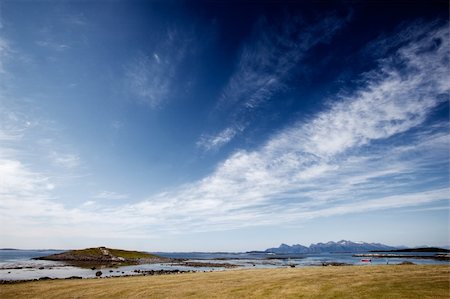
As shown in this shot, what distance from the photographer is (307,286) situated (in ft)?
98.6

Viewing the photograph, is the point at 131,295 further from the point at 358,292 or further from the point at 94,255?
the point at 94,255

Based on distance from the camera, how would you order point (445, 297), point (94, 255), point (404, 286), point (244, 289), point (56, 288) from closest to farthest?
point (445, 297), point (404, 286), point (244, 289), point (56, 288), point (94, 255)

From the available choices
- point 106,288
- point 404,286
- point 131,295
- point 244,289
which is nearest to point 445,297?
point 404,286

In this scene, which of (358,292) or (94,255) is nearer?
(358,292)

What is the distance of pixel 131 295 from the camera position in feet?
94.0

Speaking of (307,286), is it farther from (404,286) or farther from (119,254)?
(119,254)

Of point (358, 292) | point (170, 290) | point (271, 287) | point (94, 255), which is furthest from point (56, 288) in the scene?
point (94, 255)

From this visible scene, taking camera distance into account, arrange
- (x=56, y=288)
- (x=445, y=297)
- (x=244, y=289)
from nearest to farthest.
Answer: (x=445, y=297), (x=244, y=289), (x=56, y=288)

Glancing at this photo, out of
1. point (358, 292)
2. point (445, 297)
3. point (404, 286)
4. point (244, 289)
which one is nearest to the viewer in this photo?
point (445, 297)

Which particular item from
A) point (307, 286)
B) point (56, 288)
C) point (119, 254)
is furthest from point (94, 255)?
point (307, 286)

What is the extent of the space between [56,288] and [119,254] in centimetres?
10616

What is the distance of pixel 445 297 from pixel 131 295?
96.5ft

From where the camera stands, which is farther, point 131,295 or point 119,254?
point 119,254

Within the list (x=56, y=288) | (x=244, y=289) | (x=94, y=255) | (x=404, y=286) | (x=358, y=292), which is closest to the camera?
(x=358, y=292)
